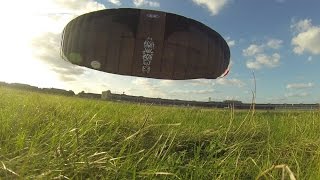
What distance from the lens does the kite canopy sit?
2736 centimetres

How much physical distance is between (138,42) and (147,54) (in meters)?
1.12

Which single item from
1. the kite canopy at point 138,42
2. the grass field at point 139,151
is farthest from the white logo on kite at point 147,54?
the grass field at point 139,151

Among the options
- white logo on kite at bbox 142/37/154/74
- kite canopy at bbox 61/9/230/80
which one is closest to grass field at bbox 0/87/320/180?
white logo on kite at bbox 142/37/154/74

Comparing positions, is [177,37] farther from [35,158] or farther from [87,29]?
[35,158]

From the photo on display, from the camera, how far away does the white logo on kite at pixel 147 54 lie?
27391 mm

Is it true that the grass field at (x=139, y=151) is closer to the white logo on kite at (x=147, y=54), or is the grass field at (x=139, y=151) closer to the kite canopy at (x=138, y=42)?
the white logo on kite at (x=147, y=54)

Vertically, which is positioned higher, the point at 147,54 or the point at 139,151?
the point at 147,54

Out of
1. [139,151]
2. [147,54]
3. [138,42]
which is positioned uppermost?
[138,42]

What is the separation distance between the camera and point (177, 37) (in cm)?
2781

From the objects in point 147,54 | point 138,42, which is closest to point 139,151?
point 147,54

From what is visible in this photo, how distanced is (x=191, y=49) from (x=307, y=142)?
24.4m

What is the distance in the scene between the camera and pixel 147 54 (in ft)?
89.9

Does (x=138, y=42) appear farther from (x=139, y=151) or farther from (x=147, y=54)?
(x=139, y=151)

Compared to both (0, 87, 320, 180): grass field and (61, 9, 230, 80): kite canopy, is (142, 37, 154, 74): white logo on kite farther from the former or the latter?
(0, 87, 320, 180): grass field
